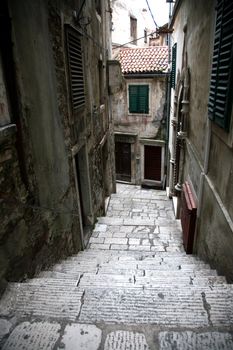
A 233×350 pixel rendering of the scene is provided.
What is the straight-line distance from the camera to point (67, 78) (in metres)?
5.00

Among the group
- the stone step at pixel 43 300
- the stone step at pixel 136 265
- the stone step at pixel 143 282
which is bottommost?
the stone step at pixel 136 265

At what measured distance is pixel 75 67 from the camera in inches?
218

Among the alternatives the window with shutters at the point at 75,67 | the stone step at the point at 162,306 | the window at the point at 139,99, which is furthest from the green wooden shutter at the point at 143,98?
the stone step at the point at 162,306

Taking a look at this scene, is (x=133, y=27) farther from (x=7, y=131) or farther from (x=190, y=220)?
(x=7, y=131)

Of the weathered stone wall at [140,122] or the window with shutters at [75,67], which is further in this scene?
the weathered stone wall at [140,122]

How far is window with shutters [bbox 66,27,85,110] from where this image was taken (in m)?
5.12

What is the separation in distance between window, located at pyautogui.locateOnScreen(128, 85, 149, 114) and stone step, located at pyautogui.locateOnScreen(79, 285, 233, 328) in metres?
11.7

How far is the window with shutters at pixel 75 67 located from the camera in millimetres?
5125

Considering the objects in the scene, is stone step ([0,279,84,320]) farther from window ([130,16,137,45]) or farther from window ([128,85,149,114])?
window ([130,16,137,45])

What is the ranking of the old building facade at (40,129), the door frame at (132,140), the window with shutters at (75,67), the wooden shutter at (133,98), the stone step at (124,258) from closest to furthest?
the old building facade at (40,129) → the window with shutters at (75,67) → the stone step at (124,258) → the wooden shutter at (133,98) → the door frame at (132,140)

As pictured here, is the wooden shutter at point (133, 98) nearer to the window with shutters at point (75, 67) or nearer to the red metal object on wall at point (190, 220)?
the window with shutters at point (75, 67)

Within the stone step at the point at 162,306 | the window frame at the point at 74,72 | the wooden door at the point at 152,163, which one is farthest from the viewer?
the wooden door at the point at 152,163

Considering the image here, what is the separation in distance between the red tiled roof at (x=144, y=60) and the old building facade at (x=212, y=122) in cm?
615

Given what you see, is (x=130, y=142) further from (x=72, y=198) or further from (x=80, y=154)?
(x=72, y=198)
